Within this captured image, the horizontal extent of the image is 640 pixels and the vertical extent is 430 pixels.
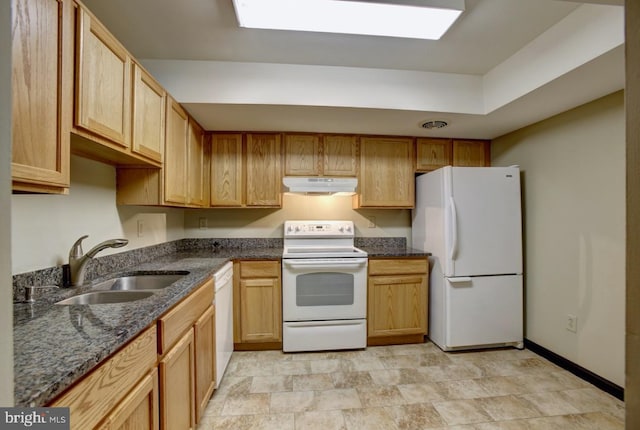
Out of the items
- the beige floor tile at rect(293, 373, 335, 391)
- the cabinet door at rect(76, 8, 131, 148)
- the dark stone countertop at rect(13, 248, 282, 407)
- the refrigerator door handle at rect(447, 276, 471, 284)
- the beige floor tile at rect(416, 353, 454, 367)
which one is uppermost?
the cabinet door at rect(76, 8, 131, 148)

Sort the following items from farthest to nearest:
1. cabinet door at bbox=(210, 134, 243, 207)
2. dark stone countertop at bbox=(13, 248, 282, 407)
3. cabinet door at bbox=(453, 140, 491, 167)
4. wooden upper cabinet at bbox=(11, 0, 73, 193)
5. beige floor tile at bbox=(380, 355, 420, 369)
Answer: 1. cabinet door at bbox=(453, 140, 491, 167)
2. cabinet door at bbox=(210, 134, 243, 207)
3. beige floor tile at bbox=(380, 355, 420, 369)
4. wooden upper cabinet at bbox=(11, 0, 73, 193)
5. dark stone countertop at bbox=(13, 248, 282, 407)

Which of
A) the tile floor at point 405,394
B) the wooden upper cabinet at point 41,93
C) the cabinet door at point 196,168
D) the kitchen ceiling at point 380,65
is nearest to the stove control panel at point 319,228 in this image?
the cabinet door at point 196,168

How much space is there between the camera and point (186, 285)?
1346 mm

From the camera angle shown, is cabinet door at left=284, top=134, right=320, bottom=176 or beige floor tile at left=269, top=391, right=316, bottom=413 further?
cabinet door at left=284, top=134, right=320, bottom=176

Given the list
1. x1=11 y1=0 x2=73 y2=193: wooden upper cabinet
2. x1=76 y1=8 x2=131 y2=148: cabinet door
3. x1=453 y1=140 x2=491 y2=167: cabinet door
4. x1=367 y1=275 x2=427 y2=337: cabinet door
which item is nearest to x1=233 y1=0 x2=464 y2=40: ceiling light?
x1=76 y1=8 x2=131 y2=148: cabinet door

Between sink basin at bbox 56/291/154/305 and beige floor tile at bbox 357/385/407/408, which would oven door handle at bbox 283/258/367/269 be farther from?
sink basin at bbox 56/291/154/305

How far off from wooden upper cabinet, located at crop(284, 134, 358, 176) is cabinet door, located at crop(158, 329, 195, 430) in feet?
5.75

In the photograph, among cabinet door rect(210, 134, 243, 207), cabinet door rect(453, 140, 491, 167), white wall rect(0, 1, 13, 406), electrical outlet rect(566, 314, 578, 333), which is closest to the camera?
white wall rect(0, 1, 13, 406)

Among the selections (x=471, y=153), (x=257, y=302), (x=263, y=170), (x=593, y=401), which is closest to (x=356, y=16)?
(x=263, y=170)

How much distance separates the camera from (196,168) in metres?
2.39

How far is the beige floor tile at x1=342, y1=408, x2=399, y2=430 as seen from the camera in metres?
1.55

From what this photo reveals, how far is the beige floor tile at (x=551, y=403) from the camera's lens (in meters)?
1.67

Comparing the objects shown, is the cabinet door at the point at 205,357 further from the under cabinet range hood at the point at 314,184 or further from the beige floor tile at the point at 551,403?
the beige floor tile at the point at 551,403

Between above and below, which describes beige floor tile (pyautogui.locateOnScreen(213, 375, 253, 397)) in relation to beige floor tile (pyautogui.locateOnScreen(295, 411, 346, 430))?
above
